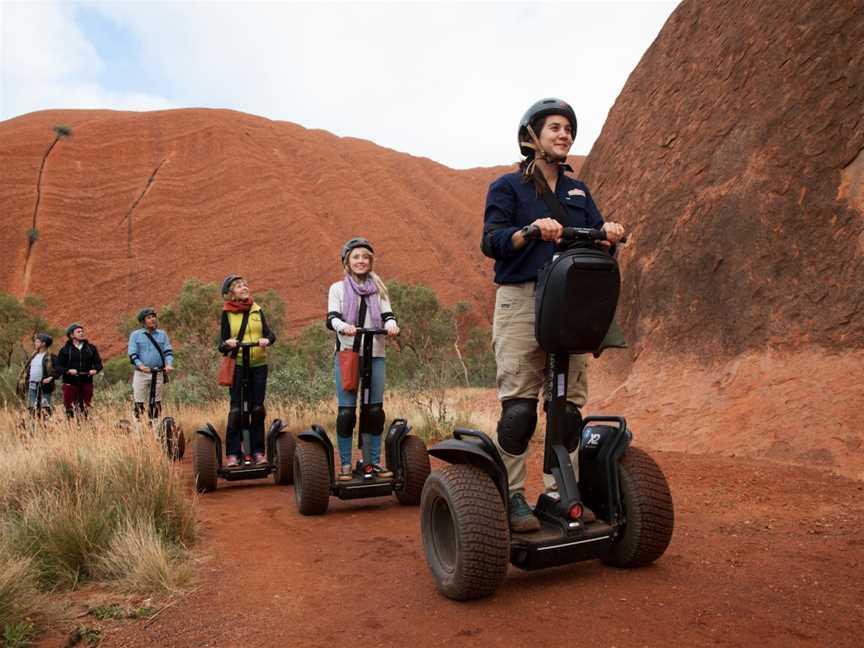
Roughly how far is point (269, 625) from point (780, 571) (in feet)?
8.27

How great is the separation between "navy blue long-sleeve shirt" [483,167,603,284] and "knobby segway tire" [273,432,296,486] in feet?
13.7

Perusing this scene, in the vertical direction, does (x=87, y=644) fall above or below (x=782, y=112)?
below

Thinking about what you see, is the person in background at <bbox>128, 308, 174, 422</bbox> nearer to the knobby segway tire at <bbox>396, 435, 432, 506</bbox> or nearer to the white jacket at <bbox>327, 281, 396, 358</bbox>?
the white jacket at <bbox>327, 281, 396, 358</bbox>

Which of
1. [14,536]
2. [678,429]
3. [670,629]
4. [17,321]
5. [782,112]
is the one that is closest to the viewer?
[670,629]

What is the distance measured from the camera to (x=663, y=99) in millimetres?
11211

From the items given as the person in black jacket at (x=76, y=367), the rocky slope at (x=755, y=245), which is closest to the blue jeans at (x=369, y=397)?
the rocky slope at (x=755, y=245)

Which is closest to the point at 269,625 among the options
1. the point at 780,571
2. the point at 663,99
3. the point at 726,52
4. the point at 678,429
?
the point at 780,571

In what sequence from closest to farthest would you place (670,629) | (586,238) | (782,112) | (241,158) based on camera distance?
(670,629)
(586,238)
(782,112)
(241,158)

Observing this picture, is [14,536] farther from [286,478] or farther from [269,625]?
[286,478]

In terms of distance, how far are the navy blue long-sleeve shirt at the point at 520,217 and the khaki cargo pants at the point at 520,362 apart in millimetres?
94

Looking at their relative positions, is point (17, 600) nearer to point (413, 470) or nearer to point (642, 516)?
point (642, 516)

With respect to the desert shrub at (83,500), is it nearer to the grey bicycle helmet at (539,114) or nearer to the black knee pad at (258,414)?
Result: the black knee pad at (258,414)

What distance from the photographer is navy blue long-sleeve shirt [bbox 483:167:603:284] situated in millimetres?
3453

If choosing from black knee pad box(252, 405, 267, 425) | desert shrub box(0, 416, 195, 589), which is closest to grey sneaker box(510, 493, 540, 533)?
desert shrub box(0, 416, 195, 589)
